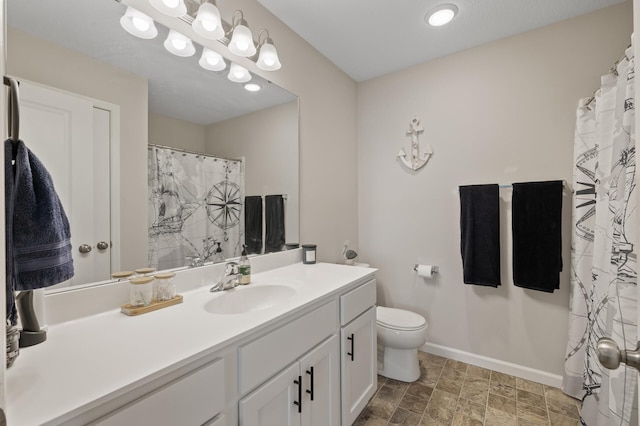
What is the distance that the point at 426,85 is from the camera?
2.38 metres

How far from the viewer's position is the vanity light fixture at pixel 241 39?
1463mm

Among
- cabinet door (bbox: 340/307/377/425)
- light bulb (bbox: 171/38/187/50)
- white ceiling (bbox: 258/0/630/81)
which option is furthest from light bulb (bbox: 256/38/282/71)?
cabinet door (bbox: 340/307/377/425)

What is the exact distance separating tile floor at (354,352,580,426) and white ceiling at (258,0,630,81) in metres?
2.47

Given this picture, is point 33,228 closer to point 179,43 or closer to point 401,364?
point 179,43

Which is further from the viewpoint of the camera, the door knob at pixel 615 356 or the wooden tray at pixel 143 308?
the wooden tray at pixel 143 308

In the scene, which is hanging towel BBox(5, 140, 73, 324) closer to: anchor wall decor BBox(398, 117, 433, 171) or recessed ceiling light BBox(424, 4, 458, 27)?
recessed ceiling light BBox(424, 4, 458, 27)

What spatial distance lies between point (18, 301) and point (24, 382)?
0.90 ft

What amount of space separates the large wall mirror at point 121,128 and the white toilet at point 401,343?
120cm

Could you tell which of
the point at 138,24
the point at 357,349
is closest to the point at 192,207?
the point at 138,24

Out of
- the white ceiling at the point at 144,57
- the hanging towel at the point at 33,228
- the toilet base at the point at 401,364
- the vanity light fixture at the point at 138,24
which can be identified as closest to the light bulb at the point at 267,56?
the white ceiling at the point at 144,57

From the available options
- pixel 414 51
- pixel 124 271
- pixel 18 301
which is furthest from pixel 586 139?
pixel 18 301

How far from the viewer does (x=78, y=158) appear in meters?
1.02

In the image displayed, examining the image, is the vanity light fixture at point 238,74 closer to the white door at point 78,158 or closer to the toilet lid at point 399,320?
the white door at point 78,158

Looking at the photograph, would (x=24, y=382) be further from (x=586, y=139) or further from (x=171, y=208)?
(x=586, y=139)
